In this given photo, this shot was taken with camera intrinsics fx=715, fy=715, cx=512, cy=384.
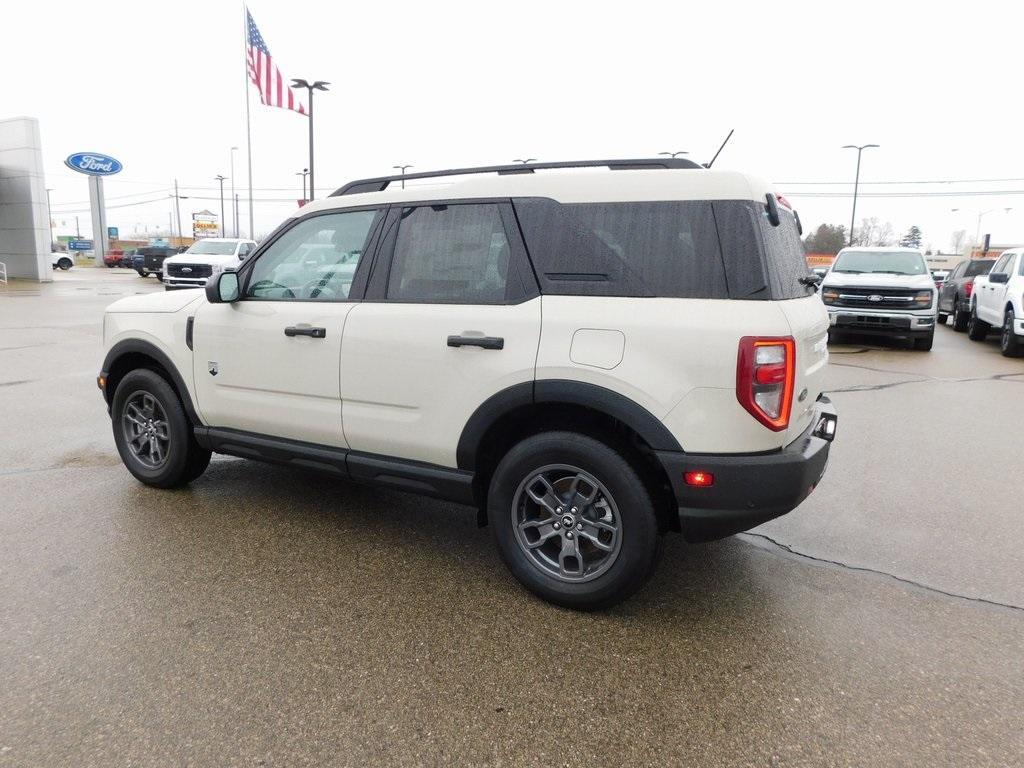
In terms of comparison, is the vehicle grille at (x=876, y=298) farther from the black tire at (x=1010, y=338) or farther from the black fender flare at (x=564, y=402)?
the black fender flare at (x=564, y=402)

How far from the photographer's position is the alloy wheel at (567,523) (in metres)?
3.08

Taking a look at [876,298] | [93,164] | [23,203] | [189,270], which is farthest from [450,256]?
[93,164]

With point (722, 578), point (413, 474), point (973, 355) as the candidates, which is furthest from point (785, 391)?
point (973, 355)

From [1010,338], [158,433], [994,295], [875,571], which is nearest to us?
[875,571]

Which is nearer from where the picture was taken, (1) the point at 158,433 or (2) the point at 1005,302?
(1) the point at 158,433

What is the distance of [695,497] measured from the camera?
2867 mm

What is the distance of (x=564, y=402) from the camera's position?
302cm

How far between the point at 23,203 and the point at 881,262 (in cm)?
3198

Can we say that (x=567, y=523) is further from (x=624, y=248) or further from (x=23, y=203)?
(x=23, y=203)

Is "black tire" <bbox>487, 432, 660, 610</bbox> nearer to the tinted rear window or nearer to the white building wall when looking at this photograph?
the tinted rear window

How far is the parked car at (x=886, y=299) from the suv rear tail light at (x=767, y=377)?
10.4m

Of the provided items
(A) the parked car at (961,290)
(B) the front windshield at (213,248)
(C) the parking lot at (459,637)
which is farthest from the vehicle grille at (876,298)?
(B) the front windshield at (213,248)

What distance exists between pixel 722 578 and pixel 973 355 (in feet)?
37.0

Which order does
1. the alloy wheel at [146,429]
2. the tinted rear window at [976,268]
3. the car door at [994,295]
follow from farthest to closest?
the tinted rear window at [976,268], the car door at [994,295], the alloy wheel at [146,429]
